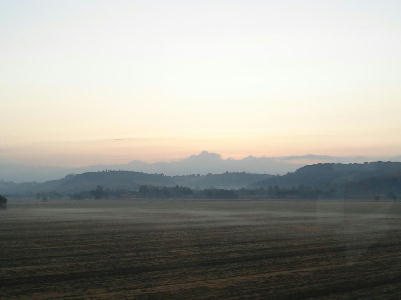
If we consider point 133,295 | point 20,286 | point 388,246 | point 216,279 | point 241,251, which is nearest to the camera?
point 133,295

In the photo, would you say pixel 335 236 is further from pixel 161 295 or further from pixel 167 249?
pixel 161 295

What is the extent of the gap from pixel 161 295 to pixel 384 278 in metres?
9.10

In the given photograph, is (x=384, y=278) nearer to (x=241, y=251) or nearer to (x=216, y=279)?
(x=216, y=279)

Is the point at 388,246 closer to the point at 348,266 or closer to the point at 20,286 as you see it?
the point at 348,266

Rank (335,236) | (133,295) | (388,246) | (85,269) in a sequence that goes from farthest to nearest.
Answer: (335,236), (388,246), (85,269), (133,295)

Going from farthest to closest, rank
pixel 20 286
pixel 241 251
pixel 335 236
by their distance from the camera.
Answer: pixel 335 236
pixel 241 251
pixel 20 286

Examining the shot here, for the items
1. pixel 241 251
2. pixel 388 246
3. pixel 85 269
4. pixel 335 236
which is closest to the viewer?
pixel 85 269

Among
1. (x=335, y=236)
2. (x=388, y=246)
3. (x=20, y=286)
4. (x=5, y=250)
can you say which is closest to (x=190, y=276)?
(x=20, y=286)

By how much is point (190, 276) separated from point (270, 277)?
125 inches

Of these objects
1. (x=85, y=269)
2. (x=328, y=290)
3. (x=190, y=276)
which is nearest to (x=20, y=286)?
(x=85, y=269)

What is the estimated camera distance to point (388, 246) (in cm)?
3259

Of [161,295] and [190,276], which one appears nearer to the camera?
[161,295]

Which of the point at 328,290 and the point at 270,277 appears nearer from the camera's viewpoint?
the point at 328,290

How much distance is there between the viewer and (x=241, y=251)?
29.7m
